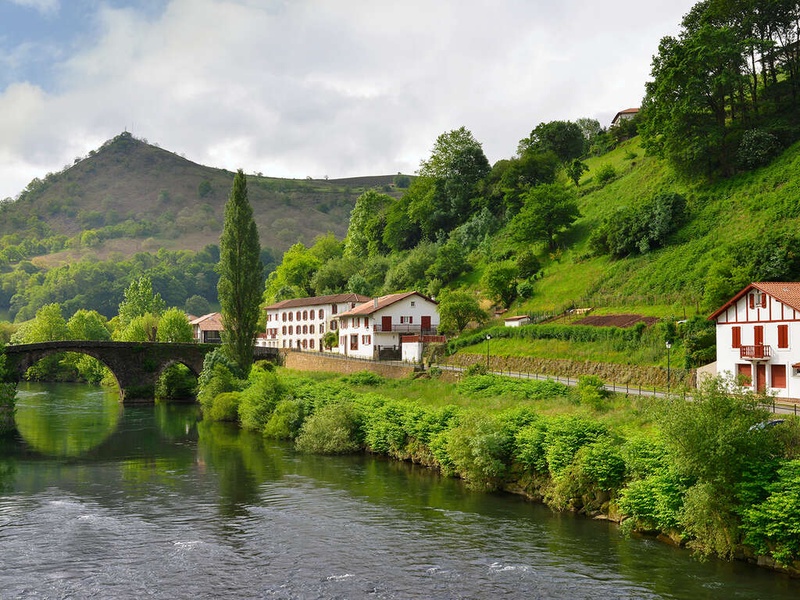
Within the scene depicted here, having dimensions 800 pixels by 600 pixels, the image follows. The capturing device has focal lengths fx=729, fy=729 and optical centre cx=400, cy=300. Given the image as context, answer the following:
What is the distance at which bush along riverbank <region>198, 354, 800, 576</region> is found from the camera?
24.2 meters

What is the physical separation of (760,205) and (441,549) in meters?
50.9

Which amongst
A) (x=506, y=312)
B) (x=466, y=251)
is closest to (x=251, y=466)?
(x=506, y=312)

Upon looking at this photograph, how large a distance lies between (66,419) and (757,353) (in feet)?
183

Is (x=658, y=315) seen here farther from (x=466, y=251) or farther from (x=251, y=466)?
(x=466, y=251)

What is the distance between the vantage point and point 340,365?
233 ft

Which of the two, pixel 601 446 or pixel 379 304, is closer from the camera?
pixel 601 446

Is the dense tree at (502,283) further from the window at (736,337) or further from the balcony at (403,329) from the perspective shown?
the window at (736,337)

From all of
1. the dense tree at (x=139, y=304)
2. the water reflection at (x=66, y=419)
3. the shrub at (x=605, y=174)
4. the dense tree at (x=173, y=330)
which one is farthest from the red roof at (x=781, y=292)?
the dense tree at (x=139, y=304)

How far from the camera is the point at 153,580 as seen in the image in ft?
78.1

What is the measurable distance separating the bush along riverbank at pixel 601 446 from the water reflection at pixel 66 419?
13538 mm

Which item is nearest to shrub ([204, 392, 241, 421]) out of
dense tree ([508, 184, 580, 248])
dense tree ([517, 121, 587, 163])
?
dense tree ([508, 184, 580, 248])

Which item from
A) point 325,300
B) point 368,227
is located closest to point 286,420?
point 325,300

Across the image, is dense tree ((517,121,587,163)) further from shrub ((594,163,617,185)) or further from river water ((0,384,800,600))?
river water ((0,384,800,600))

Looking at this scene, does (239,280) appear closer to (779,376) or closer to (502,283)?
(502,283)
